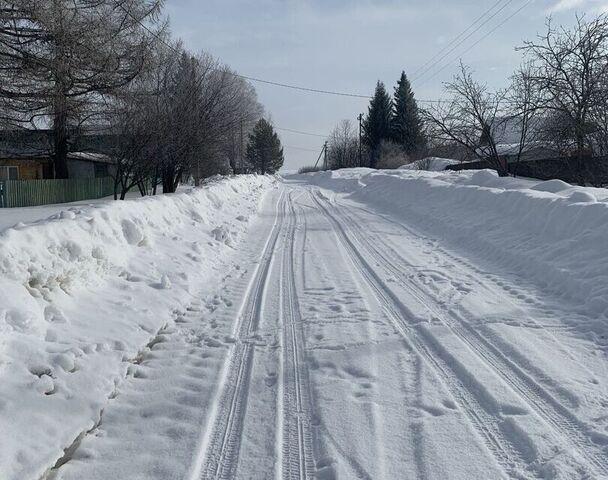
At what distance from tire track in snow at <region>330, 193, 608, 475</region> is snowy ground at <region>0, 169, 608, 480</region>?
0.7 inches

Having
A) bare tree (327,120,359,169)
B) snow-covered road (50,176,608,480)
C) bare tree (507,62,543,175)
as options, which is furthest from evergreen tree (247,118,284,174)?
snow-covered road (50,176,608,480)

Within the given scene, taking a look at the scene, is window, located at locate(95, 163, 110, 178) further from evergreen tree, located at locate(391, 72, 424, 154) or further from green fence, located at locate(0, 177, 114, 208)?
evergreen tree, located at locate(391, 72, 424, 154)

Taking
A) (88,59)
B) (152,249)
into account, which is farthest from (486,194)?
(88,59)

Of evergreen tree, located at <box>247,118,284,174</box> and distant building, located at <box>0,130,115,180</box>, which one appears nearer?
distant building, located at <box>0,130,115,180</box>

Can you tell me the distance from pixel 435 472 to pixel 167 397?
226 cm

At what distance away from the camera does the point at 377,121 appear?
258 ft

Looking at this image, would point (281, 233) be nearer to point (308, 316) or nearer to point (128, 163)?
point (308, 316)

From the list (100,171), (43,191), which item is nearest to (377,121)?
(100,171)

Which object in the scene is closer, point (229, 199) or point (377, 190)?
point (229, 199)

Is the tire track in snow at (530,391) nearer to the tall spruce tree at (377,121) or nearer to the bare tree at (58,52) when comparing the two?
the bare tree at (58,52)

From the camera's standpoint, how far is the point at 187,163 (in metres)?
26.4

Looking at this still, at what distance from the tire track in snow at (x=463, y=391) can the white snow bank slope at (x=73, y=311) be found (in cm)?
276

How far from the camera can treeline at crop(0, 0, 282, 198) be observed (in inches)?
536

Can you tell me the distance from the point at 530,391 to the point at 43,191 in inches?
1158
